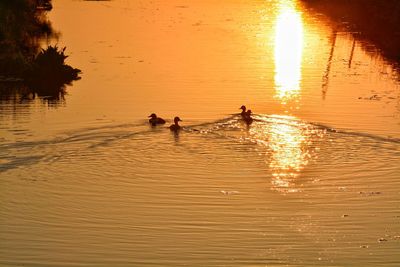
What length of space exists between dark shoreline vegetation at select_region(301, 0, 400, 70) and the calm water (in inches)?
200

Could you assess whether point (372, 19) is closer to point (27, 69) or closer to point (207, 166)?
point (27, 69)

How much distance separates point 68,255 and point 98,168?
5728mm

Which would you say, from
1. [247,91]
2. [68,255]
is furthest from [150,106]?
[68,255]

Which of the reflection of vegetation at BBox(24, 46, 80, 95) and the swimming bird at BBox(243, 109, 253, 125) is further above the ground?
the reflection of vegetation at BBox(24, 46, 80, 95)

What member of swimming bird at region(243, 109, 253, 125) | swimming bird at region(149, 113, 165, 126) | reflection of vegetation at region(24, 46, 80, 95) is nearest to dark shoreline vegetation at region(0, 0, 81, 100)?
reflection of vegetation at region(24, 46, 80, 95)

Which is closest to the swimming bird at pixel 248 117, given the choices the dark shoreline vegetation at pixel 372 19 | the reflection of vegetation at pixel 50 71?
the reflection of vegetation at pixel 50 71

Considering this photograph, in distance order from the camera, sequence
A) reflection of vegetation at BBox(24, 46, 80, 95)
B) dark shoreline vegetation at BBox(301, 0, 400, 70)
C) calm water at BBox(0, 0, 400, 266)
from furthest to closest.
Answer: dark shoreline vegetation at BBox(301, 0, 400, 70), reflection of vegetation at BBox(24, 46, 80, 95), calm water at BBox(0, 0, 400, 266)

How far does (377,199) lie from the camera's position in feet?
63.3

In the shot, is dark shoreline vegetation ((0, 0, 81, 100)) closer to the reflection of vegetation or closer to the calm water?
the reflection of vegetation

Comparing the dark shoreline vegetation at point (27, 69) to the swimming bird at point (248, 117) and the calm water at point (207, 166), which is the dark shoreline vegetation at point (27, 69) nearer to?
the calm water at point (207, 166)

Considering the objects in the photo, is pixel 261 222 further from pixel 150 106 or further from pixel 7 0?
pixel 7 0

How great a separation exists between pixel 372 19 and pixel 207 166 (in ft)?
118

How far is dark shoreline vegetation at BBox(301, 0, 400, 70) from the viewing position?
44625mm

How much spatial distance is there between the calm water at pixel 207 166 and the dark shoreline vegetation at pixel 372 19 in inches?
200
